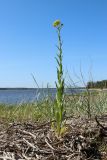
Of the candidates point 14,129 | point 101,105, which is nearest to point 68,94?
point 101,105

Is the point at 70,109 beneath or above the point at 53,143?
above

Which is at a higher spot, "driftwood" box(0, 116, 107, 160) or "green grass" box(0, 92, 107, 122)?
"green grass" box(0, 92, 107, 122)

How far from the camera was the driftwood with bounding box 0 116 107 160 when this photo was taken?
3.82 m

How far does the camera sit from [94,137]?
171 inches

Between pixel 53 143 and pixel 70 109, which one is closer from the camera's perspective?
pixel 53 143

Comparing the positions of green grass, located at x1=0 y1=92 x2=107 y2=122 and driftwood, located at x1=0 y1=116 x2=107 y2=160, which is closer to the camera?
driftwood, located at x1=0 y1=116 x2=107 y2=160

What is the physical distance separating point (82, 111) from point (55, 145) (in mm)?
2748

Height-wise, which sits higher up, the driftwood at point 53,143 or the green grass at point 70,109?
the green grass at point 70,109

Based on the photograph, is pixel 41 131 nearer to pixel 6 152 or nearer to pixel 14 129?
pixel 14 129

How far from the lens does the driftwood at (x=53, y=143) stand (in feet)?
12.5

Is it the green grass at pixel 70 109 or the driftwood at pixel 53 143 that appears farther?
the green grass at pixel 70 109

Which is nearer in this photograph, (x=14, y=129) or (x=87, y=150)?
(x=87, y=150)

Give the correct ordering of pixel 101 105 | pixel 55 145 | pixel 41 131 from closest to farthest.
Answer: pixel 55 145, pixel 41 131, pixel 101 105

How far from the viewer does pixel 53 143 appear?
410cm
